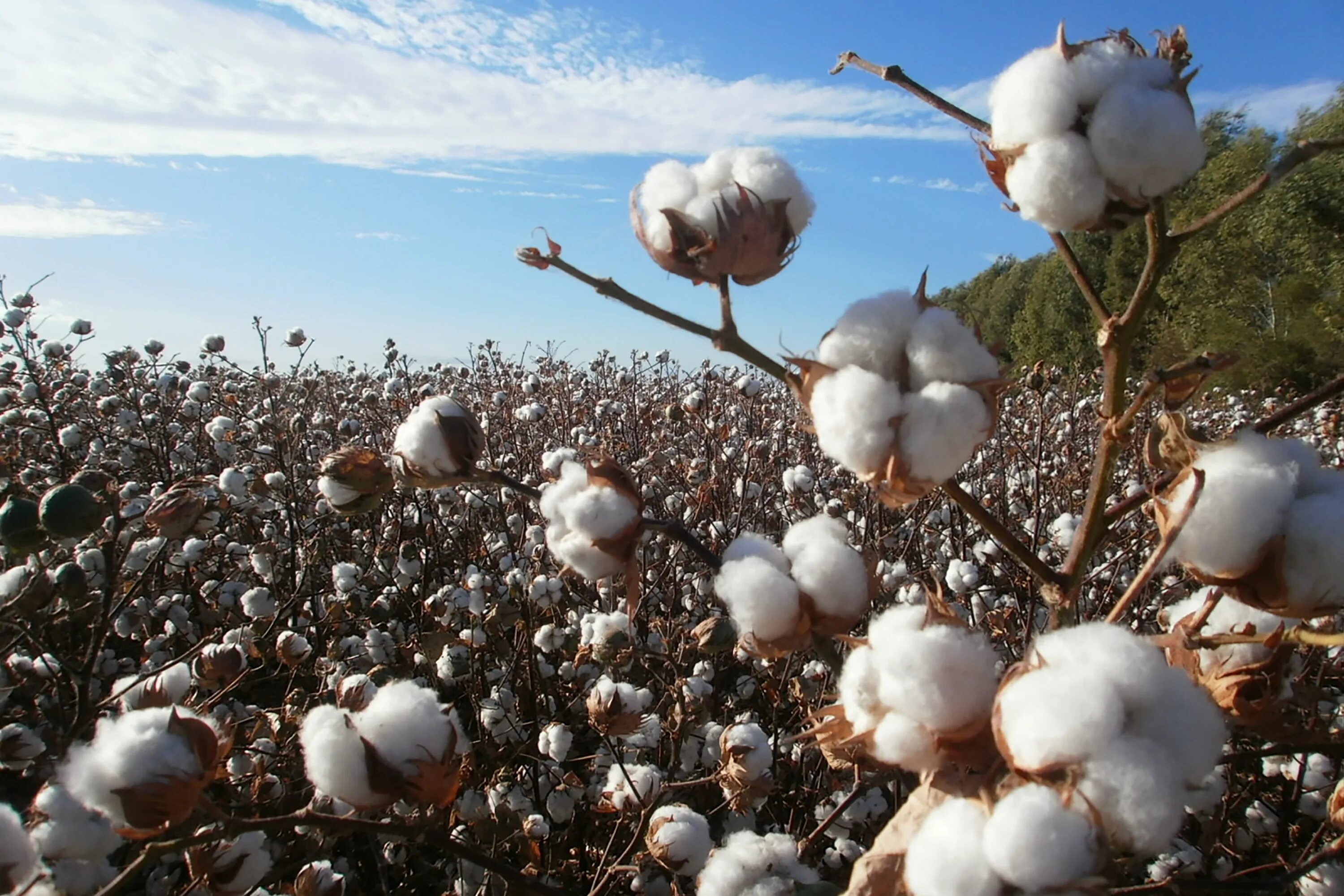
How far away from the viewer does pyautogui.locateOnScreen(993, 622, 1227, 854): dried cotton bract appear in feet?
1.64

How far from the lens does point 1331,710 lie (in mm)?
2512

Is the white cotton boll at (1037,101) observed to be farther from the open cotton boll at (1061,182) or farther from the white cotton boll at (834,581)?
the white cotton boll at (834,581)

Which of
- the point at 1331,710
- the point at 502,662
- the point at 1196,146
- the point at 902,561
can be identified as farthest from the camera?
the point at 902,561

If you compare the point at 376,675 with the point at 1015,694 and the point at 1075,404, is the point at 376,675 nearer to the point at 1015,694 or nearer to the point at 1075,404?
the point at 1015,694

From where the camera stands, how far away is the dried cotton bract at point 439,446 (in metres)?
1.07

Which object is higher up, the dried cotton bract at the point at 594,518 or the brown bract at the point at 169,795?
the dried cotton bract at the point at 594,518

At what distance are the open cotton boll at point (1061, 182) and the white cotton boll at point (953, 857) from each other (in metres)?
0.48

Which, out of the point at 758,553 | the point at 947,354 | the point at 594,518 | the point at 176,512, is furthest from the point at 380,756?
the point at 176,512

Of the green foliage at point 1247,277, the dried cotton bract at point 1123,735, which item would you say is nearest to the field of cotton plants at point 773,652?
the dried cotton bract at point 1123,735

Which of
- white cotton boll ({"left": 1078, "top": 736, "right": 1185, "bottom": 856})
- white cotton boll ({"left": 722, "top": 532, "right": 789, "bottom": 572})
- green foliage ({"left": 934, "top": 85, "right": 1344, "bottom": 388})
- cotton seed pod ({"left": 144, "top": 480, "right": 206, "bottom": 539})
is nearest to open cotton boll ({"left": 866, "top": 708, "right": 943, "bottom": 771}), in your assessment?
white cotton boll ({"left": 1078, "top": 736, "right": 1185, "bottom": 856})

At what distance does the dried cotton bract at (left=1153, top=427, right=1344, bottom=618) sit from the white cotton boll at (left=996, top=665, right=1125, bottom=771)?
0.67ft

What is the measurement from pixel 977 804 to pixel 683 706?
1756mm

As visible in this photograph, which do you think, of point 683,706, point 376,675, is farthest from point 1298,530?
point 376,675

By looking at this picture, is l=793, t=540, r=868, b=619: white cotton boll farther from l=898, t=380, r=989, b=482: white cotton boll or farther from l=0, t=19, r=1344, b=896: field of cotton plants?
l=898, t=380, r=989, b=482: white cotton boll
